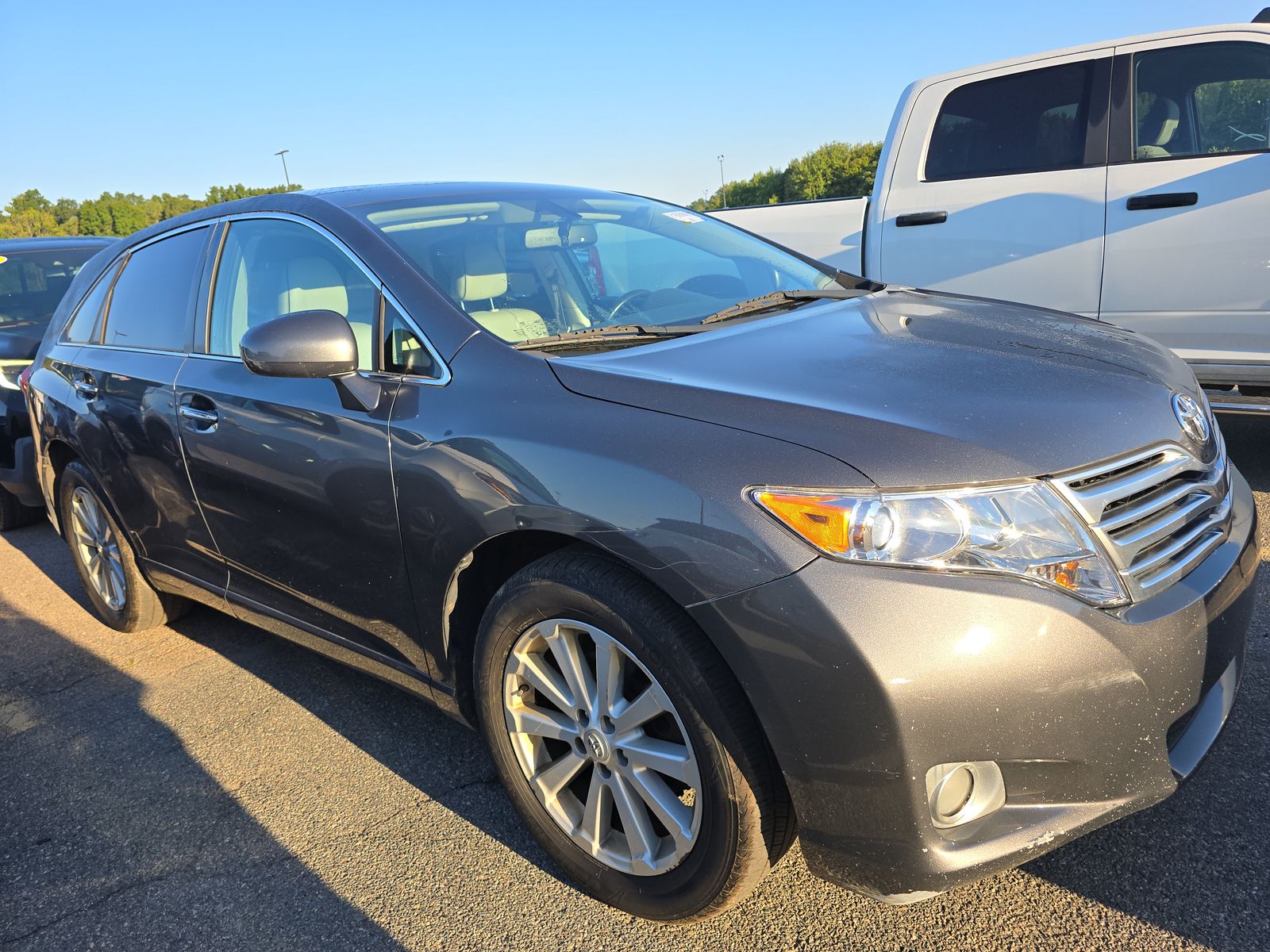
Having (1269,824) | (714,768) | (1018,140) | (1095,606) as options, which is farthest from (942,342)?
(1018,140)

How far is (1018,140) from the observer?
16.9 feet

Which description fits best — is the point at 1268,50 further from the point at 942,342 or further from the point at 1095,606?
the point at 1095,606

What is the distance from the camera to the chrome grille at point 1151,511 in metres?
1.81

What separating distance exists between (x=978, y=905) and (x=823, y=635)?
0.91m

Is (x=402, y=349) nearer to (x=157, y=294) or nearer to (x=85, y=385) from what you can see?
(x=157, y=294)

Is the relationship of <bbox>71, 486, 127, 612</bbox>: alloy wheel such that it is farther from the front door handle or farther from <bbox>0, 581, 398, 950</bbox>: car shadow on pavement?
the front door handle

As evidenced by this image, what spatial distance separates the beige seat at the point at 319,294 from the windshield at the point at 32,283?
449cm

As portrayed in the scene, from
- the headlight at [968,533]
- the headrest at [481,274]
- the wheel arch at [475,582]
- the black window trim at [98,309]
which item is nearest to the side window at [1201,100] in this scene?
the headrest at [481,274]

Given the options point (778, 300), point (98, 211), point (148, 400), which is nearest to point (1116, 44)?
point (778, 300)

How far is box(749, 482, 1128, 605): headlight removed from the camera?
1732 millimetres

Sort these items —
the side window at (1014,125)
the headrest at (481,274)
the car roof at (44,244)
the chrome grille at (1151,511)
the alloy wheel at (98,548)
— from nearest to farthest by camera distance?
the chrome grille at (1151,511)
the headrest at (481,274)
the alloy wheel at (98,548)
the side window at (1014,125)
the car roof at (44,244)

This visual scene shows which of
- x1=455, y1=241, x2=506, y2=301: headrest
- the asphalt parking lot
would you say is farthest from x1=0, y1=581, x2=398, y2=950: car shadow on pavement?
x1=455, y1=241, x2=506, y2=301: headrest

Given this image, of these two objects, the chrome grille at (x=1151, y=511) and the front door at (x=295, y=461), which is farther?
the front door at (x=295, y=461)

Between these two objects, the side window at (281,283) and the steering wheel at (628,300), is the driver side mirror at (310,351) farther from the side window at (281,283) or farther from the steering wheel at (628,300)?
the steering wheel at (628,300)
